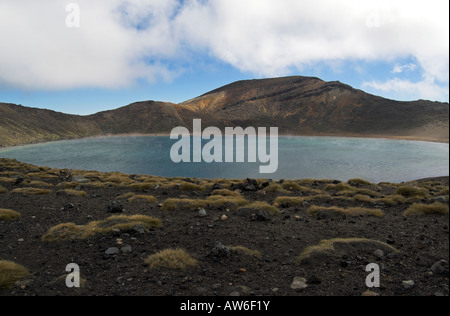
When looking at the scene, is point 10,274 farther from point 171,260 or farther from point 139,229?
point 139,229

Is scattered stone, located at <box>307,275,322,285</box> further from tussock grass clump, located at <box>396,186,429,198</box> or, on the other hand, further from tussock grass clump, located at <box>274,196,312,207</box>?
tussock grass clump, located at <box>396,186,429,198</box>

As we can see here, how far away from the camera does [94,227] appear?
8.80m

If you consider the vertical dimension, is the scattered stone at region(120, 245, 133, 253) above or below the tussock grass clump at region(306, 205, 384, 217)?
below

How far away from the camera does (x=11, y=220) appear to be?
992cm

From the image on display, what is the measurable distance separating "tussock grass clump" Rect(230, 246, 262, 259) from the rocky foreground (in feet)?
0.15

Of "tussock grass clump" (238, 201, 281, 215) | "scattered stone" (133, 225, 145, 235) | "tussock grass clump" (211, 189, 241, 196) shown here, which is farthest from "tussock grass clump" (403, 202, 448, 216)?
"scattered stone" (133, 225, 145, 235)

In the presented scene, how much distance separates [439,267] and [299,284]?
2.89 metres

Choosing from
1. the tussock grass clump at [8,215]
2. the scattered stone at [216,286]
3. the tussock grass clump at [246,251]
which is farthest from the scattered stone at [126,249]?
the tussock grass clump at [8,215]

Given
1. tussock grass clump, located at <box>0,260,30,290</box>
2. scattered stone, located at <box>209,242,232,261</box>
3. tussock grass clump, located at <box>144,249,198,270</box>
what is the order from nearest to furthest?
tussock grass clump, located at <box>0,260,30,290</box>
tussock grass clump, located at <box>144,249,198,270</box>
scattered stone, located at <box>209,242,232,261</box>

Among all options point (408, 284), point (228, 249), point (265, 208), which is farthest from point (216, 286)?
point (265, 208)

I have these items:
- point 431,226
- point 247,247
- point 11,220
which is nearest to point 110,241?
point 247,247

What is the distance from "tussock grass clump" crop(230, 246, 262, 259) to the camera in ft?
22.7
